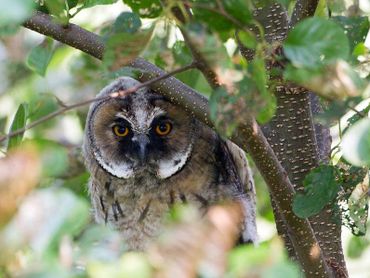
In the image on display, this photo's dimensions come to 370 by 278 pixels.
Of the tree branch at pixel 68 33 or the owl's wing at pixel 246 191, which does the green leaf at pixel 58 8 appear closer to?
the tree branch at pixel 68 33

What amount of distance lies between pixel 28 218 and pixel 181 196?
6.61 feet

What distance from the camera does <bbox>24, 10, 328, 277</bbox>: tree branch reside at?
1.80m

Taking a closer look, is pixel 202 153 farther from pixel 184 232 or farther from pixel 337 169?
pixel 184 232

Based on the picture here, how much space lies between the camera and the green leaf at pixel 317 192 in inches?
70.5

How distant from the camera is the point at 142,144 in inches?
114

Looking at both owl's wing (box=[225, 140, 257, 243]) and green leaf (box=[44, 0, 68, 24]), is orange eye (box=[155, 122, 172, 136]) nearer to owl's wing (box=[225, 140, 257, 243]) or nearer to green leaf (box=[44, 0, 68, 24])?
owl's wing (box=[225, 140, 257, 243])

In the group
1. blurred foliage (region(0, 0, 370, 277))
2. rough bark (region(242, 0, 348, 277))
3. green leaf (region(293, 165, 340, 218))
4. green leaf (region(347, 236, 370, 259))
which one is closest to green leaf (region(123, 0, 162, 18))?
blurred foliage (region(0, 0, 370, 277))

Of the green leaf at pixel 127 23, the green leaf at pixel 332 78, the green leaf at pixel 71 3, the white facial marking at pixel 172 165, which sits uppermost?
the green leaf at pixel 332 78

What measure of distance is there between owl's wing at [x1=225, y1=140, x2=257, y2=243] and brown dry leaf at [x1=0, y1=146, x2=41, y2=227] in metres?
1.87

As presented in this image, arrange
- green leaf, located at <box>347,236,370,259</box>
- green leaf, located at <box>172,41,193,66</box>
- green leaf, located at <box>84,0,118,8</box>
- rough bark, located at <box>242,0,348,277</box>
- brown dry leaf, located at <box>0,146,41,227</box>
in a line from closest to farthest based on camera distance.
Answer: brown dry leaf, located at <box>0,146,41,227</box>
green leaf, located at <box>84,0,118,8</box>
green leaf, located at <box>172,41,193,66</box>
rough bark, located at <box>242,0,348,277</box>
green leaf, located at <box>347,236,370,259</box>

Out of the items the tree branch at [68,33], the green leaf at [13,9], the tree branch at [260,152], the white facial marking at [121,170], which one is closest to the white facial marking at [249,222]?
the white facial marking at [121,170]

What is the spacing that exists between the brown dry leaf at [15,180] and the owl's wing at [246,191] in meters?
1.87

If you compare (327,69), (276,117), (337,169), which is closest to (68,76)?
(276,117)

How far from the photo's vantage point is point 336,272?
225cm
